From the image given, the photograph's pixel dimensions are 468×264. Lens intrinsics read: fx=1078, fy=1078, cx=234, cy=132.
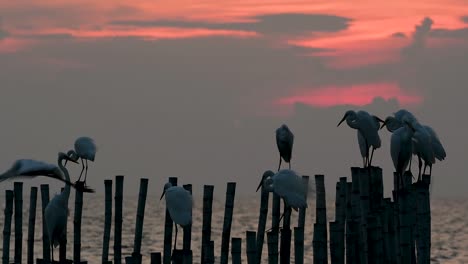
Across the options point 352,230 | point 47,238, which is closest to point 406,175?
point 352,230

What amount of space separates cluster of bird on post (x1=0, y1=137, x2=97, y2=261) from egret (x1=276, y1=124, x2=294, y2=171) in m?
3.72

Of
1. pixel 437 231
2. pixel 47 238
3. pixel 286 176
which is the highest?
pixel 286 176

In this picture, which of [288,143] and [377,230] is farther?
[288,143]

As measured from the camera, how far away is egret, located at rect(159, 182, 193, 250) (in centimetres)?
1623

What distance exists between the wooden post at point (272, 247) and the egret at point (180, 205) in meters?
2.92

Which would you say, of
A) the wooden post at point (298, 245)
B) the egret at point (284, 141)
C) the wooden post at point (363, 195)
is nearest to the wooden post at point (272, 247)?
the wooden post at point (298, 245)

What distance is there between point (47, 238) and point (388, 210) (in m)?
6.61

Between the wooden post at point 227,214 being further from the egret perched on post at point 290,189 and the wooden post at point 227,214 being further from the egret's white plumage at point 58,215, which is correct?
the egret's white plumage at point 58,215

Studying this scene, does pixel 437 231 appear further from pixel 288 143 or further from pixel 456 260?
pixel 288 143

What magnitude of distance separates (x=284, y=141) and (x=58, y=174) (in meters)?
10.5

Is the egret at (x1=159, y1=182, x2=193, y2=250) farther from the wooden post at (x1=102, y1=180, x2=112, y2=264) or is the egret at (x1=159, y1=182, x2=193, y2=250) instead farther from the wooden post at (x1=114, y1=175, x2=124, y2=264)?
the wooden post at (x1=102, y1=180, x2=112, y2=264)

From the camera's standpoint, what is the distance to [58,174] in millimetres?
11039

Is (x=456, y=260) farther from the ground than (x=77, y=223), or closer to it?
closer to it

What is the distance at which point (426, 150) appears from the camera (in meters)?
17.8
